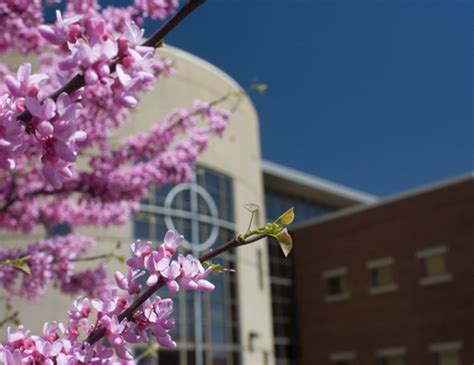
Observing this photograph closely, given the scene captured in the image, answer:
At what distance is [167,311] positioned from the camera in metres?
2.05

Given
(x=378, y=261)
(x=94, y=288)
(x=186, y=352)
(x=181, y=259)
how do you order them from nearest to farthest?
1. (x=181, y=259)
2. (x=94, y=288)
3. (x=186, y=352)
4. (x=378, y=261)

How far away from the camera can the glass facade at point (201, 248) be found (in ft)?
64.0

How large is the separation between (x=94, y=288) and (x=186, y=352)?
14.5 meters

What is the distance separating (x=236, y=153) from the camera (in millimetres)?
22547

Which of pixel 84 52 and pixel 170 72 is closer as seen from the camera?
pixel 84 52

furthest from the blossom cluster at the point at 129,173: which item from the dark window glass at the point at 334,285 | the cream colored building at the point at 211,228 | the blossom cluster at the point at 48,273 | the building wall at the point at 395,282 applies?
the dark window glass at the point at 334,285

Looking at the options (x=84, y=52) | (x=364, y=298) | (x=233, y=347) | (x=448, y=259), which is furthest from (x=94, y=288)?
(x=364, y=298)

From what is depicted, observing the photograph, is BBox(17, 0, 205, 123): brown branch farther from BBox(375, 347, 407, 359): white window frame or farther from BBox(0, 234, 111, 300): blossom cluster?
BBox(375, 347, 407, 359): white window frame

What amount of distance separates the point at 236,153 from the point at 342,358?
8.49 meters

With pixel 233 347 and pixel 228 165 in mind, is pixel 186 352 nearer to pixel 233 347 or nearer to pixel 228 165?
pixel 233 347

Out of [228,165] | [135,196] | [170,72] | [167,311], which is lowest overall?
[167,311]

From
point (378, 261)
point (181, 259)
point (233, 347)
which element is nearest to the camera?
point (181, 259)

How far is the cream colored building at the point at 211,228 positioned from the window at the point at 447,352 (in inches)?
199

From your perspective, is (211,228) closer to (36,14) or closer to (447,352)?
(447,352)
